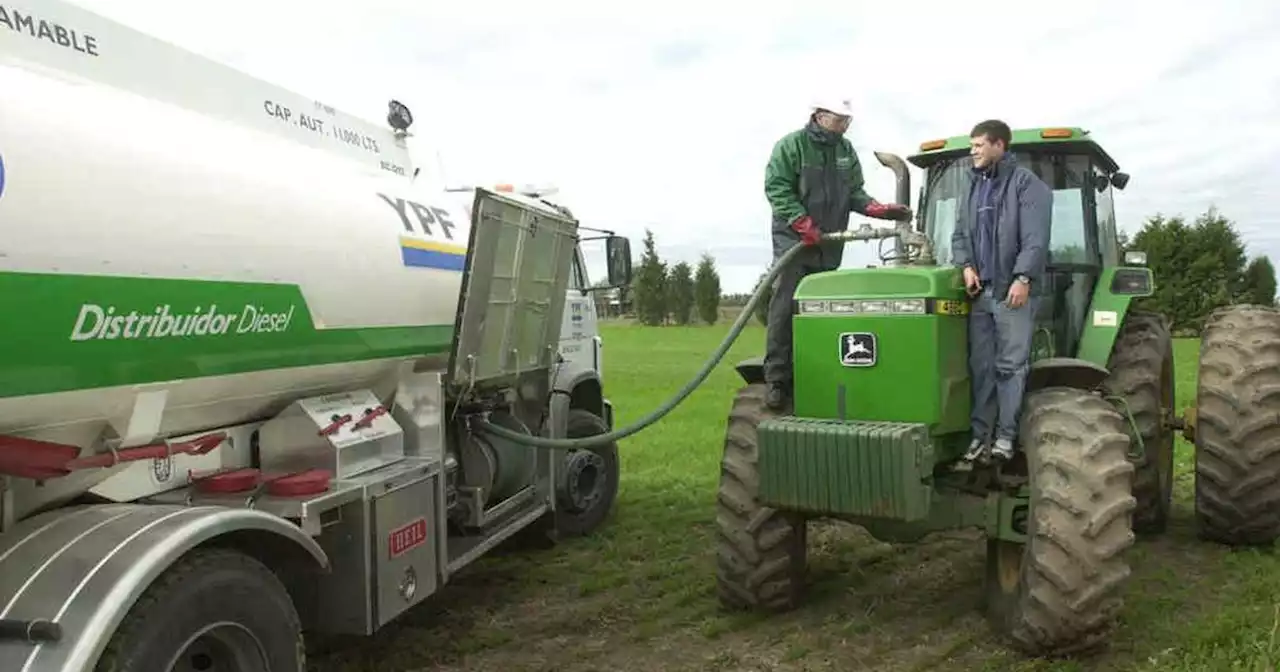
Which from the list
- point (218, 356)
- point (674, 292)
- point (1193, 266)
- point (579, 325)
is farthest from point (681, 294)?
point (218, 356)

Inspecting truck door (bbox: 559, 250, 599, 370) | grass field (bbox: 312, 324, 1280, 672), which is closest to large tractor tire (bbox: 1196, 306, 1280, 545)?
grass field (bbox: 312, 324, 1280, 672)

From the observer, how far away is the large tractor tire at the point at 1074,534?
14.6 ft

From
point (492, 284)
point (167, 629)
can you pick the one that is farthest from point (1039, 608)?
point (167, 629)

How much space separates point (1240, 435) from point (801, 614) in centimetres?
303

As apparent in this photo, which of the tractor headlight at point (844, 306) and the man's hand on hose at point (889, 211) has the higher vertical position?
the man's hand on hose at point (889, 211)

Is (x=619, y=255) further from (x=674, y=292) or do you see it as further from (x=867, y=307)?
(x=674, y=292)

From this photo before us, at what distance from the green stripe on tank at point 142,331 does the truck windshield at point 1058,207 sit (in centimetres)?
388

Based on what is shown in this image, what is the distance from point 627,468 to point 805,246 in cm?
526

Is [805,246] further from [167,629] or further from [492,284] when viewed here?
[167,629]

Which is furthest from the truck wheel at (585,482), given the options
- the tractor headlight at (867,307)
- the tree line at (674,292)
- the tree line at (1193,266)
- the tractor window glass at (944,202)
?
the tree line at (674,292)

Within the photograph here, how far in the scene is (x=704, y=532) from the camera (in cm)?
741

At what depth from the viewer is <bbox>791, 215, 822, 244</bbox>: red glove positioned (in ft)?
18.2

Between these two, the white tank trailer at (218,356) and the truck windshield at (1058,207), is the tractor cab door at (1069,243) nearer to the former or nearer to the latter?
the truck windshield at (1058,207)

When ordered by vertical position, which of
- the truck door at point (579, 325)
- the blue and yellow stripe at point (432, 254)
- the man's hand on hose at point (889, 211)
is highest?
the man's hand on hose at point (889, 211)
